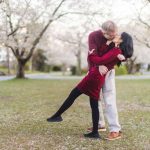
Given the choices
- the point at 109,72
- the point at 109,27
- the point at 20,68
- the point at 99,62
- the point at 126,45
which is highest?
the point at 109,27

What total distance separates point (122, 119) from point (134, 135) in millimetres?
1806

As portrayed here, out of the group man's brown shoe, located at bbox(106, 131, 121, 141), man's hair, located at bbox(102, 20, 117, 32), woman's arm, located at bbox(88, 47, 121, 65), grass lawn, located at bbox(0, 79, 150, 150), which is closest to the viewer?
grass lawn, located at bbox(0, 79, 150, 150)

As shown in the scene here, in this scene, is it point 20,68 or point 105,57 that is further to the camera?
point 20,68

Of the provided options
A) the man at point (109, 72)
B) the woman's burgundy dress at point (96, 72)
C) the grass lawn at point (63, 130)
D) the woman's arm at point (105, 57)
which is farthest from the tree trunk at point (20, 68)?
the woman's arm at point (105, 57)

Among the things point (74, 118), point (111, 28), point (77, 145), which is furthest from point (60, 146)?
point (74, 118)

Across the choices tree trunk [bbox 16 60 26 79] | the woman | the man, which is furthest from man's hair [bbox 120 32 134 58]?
tree trunk [bbox 16 60 26 79]

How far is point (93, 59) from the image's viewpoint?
256 inches

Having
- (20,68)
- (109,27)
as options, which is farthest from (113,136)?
(20,68)

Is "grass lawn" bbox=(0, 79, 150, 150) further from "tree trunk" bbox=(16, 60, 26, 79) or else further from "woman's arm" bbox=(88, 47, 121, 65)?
"tree trunk" bbox=(16, 60, 26, 79)

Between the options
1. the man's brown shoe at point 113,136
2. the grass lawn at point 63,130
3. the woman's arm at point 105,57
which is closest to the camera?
the grass lawn at point 63,130

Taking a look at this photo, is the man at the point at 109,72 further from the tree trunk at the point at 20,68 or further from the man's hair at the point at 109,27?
the tree trunk at the point at 20,68

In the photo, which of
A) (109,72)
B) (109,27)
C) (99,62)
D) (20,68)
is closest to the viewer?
(109,27)

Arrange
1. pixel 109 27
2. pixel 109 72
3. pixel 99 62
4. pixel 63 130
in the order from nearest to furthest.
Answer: pixel 109 27 → pixel 99 62 → pixel 109 72 → pixel 63 130

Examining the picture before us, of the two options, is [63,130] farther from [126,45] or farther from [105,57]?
[126,45]
